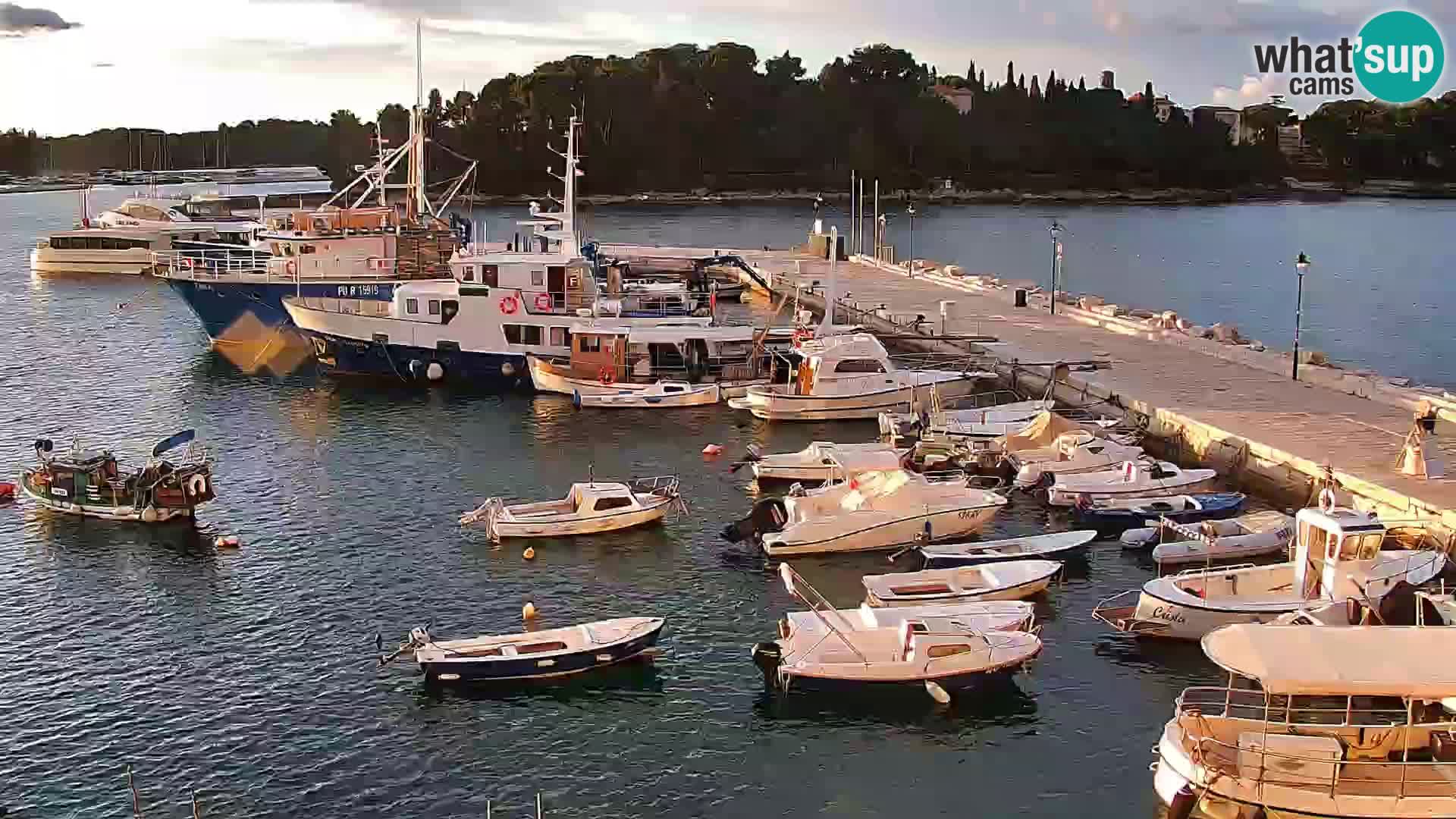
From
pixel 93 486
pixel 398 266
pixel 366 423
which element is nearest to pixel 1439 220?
pixel 398 266

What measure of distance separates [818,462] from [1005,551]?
7.13 m

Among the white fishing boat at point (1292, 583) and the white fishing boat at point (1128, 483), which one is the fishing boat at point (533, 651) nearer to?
the white fishing boat at point (1292, 583)

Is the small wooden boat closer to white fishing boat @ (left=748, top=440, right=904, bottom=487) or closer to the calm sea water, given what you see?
the calm sea water

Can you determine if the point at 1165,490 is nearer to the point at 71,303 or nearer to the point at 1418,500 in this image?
the point at 1418,500

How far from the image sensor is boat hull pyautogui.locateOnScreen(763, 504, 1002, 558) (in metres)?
29.2

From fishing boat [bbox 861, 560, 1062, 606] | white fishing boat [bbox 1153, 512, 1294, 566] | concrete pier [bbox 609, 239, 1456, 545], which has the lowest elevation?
fishing boat [bbox 861, 560, 1062, 606]

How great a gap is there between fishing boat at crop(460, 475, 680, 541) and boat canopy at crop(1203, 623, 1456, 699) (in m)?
14.8

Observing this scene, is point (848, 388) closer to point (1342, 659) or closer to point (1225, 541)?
point (1225, 541)

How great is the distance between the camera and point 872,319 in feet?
185

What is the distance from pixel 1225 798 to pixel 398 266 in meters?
44.6

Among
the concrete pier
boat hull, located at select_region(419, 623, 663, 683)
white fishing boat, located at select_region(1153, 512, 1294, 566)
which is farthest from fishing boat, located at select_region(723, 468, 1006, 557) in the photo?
the concrete pier

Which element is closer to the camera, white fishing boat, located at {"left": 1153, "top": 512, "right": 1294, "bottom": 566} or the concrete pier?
white fishing boat, located at {"left": 1153, "top": 512, "right": 1294, "bottom": 566}

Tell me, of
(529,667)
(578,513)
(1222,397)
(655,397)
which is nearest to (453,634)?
(529,667)

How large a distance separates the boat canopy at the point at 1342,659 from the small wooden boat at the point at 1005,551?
9051 millimetres
